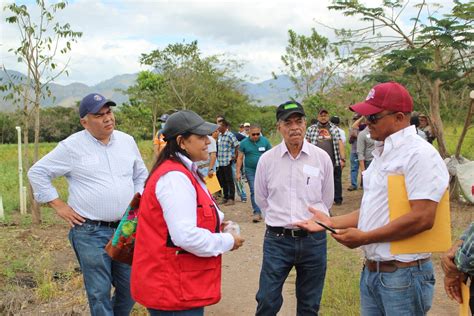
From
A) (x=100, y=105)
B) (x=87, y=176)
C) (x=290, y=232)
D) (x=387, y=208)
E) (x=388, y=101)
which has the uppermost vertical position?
(x=100, y=105)

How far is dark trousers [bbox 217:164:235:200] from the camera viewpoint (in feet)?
37.2

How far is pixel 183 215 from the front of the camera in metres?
2.59

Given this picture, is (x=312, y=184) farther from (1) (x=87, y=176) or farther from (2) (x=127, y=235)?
(1) (x=87, y=176)

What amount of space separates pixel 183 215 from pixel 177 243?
0.46ft

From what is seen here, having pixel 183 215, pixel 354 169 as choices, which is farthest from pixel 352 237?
pixel 354 169

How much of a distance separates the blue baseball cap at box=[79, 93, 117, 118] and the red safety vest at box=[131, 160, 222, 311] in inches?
55.5

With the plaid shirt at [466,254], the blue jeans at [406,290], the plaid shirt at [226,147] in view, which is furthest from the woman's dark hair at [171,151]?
the plaid shirt at [226,147]

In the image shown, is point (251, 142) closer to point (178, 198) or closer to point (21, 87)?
point (21, 87)

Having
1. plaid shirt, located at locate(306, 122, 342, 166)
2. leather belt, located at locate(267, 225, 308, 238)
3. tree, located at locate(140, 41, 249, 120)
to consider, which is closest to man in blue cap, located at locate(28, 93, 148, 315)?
leather belt, located at locate(267, 225, 308, 238)

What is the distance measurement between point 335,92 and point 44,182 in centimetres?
1968

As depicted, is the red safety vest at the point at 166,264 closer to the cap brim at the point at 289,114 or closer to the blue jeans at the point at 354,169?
the cap brim at the point at 289,114

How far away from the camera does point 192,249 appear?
103 inches

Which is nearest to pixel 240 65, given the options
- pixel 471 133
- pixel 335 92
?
pixel 335 92

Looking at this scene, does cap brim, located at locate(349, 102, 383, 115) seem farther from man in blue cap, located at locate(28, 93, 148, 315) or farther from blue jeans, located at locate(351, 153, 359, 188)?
blue jeans, located at locate(351, 153, 359, 188)
